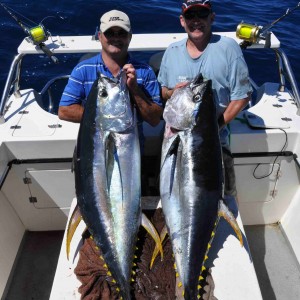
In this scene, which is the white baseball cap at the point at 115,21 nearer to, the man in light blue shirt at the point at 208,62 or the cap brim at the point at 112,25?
the cap brim at the point at 112,25

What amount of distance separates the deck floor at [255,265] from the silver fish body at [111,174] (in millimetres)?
1374

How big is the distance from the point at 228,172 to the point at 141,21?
650 centimetres

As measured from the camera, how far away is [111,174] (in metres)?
2.19

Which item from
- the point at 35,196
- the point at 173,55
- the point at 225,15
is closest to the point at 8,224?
the point at 35,196

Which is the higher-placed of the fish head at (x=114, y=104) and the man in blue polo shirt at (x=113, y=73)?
the man in blue polo shirt at (x=113, y=73)

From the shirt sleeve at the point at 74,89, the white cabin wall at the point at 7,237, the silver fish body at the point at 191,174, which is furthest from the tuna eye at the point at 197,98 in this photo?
the white cabin wall at the point at 7,237

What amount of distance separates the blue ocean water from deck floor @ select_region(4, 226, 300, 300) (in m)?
3.57

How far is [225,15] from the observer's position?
9117 millimetres

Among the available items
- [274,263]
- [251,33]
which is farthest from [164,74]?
[274,263]

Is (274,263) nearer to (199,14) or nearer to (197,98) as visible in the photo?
(197,98)

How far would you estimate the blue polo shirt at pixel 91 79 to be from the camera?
2518 mm

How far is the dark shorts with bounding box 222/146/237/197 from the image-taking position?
2.88 m

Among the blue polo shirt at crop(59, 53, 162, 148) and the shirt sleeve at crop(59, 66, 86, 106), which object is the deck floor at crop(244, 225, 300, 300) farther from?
the shirt sleeve at crop(59, 66, 86, 106)

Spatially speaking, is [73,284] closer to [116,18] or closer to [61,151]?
[61,151]
